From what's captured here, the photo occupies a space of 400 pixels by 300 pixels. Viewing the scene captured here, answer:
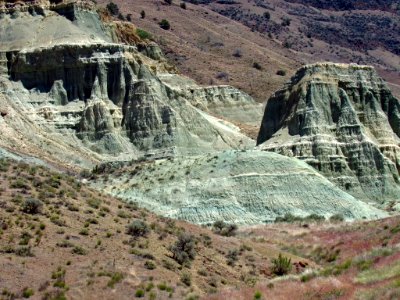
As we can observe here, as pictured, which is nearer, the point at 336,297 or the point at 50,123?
the point at 336,297

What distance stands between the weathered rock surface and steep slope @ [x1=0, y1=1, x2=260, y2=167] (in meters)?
16.3

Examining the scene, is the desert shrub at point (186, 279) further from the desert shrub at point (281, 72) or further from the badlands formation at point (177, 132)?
the desert shrub at point (281, 72)

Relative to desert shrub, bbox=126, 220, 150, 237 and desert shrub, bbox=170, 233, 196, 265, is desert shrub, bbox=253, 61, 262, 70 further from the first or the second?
desert shrub, bbox=170, 233, 196, 265

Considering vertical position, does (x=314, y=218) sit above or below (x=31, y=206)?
below

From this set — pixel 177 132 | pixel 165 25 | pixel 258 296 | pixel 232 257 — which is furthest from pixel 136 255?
pixel 165 25

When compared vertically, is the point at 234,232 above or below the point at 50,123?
above

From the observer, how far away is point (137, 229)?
35.1m

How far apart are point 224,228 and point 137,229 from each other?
13693 millimetres

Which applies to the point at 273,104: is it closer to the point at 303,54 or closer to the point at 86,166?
the point at 86,166

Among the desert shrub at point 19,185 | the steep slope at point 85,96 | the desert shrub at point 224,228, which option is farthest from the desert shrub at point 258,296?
the steep slope at point 85,96

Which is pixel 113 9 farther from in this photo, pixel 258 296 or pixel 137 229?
pixel 258 296

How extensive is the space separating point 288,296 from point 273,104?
56.0m

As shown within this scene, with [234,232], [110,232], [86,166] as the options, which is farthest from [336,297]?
[86,166]

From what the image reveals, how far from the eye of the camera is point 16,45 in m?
87.6
